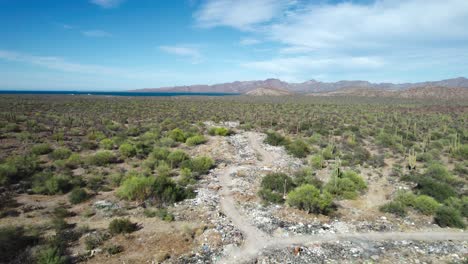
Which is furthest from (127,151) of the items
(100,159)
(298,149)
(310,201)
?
(310,201)

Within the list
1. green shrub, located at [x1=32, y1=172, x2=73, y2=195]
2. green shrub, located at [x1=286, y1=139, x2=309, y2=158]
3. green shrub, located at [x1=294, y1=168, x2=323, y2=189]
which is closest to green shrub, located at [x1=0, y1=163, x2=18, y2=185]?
green shrub, located at [x1=32, y1=172, x2=73, y2=195]

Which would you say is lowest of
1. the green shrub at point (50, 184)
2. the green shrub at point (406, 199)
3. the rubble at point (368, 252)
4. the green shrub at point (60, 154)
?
the rubble at point (368, 252)

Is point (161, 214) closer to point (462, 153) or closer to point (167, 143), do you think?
point (167, 143)

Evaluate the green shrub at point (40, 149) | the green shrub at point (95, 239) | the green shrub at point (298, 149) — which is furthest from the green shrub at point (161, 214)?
the green shrub at point (298, 149)

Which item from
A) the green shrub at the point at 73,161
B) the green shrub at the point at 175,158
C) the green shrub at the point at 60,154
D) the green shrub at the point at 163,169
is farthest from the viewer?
the green shrub at the point at 175,158

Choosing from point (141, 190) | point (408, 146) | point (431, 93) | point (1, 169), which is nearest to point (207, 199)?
point (141, 190)

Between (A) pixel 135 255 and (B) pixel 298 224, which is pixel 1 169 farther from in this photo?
(B) pixel 298 224

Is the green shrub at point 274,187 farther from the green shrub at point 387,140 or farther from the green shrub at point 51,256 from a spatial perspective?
the green shrub at point 387,140
